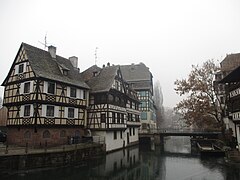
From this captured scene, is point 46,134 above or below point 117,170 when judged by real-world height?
above

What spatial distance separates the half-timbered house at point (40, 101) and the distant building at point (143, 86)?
22986 millimetres

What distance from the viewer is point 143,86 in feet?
170

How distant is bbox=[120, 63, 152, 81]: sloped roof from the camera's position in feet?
176

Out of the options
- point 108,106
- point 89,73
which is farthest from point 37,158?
point 89,73

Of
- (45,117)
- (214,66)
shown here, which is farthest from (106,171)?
(214,66)

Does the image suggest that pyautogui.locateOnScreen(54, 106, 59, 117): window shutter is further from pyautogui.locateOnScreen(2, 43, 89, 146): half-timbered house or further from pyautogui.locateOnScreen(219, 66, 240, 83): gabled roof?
pyautogui.locateOnScreen(219, 66, 240, 83): gabled roof

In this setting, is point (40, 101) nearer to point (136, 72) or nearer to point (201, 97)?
point (201, 97)

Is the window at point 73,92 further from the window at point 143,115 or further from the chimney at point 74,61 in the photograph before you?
the window at point 143,115

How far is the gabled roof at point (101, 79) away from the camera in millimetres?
29906

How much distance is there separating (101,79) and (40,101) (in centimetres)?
1170

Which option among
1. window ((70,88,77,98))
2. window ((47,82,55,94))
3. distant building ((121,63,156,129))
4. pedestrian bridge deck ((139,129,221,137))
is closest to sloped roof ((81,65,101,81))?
window ((70,88,77,98))

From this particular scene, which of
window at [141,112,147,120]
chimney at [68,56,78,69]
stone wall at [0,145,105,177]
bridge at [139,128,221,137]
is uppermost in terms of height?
chimney at [68,56,78,69]

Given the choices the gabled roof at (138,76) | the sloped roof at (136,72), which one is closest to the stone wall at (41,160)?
the gabled roof at (138,76)

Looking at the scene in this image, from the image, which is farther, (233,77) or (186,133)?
(186,133)
